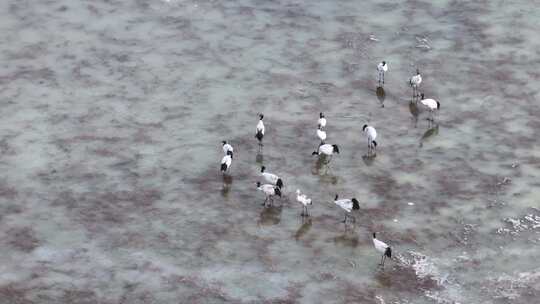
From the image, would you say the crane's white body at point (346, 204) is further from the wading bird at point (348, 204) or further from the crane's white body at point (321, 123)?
the crane's white body at point (321, 123)

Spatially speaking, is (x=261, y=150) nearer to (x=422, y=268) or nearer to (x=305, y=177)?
(x=305, y=177)

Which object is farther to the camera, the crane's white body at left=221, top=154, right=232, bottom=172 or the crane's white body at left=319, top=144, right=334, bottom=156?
the crane's white body at left=319, top=144, right=334, bottom=156

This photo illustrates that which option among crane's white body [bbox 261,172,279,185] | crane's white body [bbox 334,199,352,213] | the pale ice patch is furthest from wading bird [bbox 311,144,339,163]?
the pale ice patch

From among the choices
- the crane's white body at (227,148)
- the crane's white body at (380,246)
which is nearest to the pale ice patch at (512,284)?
the crane's white body at (380,246)

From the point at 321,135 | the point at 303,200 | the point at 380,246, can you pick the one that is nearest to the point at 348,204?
the point at 303,200

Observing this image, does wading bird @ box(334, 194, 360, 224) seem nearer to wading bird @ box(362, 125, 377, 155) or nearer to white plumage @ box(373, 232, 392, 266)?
white plumage @ box(373, 232, 392, 266)

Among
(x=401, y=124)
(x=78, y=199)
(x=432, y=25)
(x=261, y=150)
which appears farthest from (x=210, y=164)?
(x=432, y=25)
